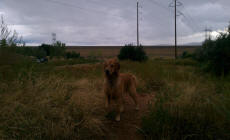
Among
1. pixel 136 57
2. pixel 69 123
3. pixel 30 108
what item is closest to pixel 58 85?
pixel 30 108

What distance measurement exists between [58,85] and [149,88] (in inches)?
161

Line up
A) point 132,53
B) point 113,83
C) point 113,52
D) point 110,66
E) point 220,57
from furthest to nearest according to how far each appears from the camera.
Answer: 1. point 113,52
2. point 132,53
3. point 220,57
4. point 113,83
5. point 110,66

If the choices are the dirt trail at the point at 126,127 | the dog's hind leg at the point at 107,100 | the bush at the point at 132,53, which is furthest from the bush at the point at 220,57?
the bush at the point at 132,53

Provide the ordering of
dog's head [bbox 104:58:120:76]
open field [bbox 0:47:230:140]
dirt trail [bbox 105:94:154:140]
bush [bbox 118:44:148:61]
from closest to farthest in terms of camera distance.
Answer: open field [bbox 0:47:230:140]
dirt trail [bbox 105:94:154:140]
dog's head [bbox 104:58:120:76]
bush [bbox 118:44:148:61]

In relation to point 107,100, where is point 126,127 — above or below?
below

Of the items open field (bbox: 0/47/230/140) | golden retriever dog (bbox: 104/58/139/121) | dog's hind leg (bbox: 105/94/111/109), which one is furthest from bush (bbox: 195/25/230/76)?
dog's hind leg (bbox: 105/94/111/109)

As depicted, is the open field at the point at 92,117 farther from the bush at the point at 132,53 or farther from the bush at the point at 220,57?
the bush at the point at 132,53

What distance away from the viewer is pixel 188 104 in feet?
13.1

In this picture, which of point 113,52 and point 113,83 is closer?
point 113,83

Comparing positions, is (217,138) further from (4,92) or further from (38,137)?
(4,92)

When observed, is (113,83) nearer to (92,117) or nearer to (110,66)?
(110,66)

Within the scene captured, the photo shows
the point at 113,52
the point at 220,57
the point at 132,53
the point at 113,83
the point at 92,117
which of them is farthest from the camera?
the point at 113,52

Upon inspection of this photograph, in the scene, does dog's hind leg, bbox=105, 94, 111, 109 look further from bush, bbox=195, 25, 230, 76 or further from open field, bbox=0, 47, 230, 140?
bush, bbox=195, 25, 230, 76

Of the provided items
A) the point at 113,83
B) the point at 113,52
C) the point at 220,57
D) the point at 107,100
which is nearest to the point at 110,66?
the point at 113,83
